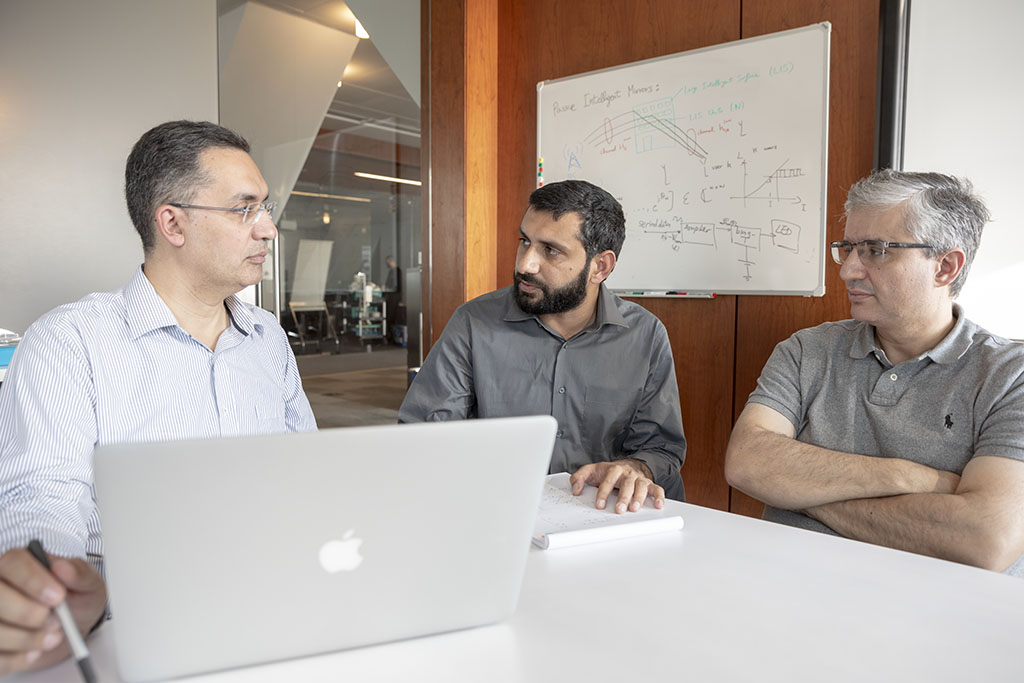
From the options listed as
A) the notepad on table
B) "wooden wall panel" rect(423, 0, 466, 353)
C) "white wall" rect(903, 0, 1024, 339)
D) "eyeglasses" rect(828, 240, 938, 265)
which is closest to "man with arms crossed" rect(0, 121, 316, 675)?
the notepad on table

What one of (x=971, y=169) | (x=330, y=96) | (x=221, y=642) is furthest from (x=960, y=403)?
(x=330, y=96)

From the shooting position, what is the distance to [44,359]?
122cm

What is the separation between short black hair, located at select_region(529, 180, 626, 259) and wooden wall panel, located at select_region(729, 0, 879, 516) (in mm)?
840

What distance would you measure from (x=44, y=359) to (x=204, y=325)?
343mm

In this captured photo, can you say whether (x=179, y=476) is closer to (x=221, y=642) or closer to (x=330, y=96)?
(x=221, y=642)

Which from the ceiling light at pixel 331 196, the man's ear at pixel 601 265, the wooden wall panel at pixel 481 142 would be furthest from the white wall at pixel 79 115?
the man's ear at pixel 601 265

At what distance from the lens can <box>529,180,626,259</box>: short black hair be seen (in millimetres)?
2125

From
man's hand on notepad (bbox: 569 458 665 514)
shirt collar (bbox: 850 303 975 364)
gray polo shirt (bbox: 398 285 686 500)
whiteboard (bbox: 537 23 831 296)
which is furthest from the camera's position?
whiteboard (bbox: 537 23 831 296)

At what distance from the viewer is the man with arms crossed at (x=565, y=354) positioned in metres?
2.06

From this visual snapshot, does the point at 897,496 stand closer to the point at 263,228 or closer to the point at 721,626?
the point at 721,626

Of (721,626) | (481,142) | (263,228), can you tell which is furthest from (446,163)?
(721,626)

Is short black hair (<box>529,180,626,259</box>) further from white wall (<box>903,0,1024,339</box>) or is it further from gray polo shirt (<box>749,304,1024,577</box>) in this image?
white wall (<box>903,0,1024,339</box>)

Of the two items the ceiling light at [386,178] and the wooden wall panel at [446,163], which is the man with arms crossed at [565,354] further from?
the ceiling light at [386,178]

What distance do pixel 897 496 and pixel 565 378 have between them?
93 cm
